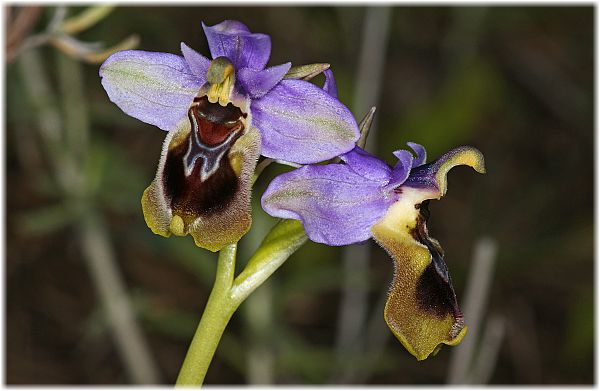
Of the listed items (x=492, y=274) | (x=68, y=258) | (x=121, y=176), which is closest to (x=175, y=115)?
(x=121, y=176)

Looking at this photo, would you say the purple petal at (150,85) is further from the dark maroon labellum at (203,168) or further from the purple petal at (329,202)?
the purple petal at (329,202)

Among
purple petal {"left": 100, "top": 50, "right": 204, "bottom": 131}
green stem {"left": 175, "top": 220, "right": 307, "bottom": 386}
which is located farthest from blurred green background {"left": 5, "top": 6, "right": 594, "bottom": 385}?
green stem {"left": 175, "top": 220, "right": 307, "bottom": 386}

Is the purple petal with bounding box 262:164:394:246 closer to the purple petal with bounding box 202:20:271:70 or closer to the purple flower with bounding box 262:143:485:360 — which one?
the purple flower with bounding box 262:143:485:360

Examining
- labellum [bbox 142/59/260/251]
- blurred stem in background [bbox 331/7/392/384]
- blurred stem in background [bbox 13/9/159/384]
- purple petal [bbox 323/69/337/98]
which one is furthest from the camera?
blurred stem in background [bbox 331/7/392/384]

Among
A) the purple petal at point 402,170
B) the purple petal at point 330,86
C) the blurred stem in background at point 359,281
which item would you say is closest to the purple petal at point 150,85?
the purple petal at point 330,86

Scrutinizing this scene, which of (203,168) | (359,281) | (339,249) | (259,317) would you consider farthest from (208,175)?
(339,249)

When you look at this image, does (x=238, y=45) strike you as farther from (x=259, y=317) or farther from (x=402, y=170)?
(x=259, y=317)
